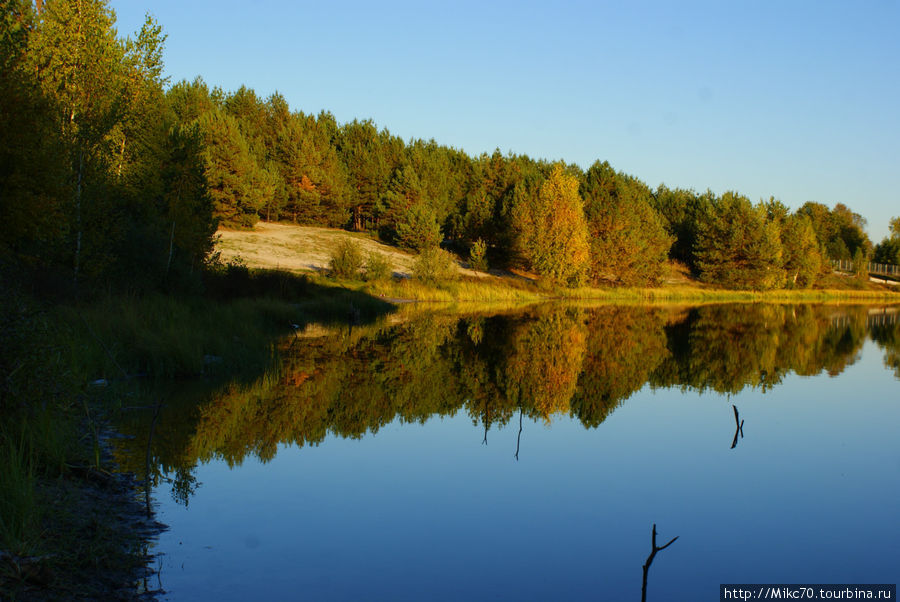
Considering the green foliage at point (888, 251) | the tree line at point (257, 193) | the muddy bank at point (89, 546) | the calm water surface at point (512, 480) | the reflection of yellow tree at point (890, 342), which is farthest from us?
the green foliage at point (888, 251)

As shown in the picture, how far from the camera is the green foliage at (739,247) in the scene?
69.7 m

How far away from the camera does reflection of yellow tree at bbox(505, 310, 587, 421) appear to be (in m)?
15.4

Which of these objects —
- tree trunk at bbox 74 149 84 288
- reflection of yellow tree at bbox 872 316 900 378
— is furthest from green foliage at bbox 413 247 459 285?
tree trunk at bbox 74 149 84 288

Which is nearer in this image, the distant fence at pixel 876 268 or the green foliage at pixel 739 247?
the green foliage at pixel 739 247

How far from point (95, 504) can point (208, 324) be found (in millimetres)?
12092

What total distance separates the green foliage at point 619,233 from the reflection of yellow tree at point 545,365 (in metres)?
31.3

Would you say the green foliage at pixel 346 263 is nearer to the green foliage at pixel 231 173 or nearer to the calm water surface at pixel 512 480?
the green foliage at pixel 231 173

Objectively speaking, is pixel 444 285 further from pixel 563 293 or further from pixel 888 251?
pixel 888 251

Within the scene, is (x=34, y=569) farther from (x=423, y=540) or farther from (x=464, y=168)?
(x=464, y=168)

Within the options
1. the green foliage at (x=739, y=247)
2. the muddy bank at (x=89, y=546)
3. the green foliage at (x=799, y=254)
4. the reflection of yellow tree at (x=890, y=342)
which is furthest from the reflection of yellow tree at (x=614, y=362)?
the green foliage at (x=799, y=254)

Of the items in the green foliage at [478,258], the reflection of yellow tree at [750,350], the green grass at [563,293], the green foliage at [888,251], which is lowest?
the reflection of yellow tree at [750,350]

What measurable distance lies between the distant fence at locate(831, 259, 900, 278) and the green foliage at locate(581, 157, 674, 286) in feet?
153

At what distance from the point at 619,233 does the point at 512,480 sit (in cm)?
5572

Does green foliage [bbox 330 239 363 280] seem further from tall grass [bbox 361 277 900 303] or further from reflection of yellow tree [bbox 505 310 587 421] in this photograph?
reflection of yellow tree [bbox 505 310 587 421]
